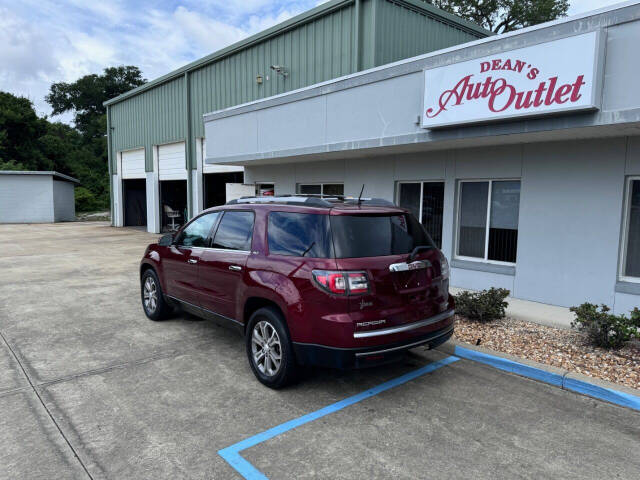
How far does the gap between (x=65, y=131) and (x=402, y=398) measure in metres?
62.8

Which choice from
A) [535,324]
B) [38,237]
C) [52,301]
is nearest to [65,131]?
[38,237]

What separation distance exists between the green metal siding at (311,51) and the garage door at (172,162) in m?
0.67

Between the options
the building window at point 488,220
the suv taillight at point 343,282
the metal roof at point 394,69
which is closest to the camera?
the suv taillight at point 343,282

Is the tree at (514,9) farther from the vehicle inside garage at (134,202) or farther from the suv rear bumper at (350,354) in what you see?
the suv rear bumper at (350,354)

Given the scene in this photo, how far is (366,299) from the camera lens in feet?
12.5

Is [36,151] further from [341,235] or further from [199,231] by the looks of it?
[341,235]

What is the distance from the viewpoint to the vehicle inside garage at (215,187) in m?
19.8

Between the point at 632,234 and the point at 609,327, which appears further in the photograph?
the point at 632,234

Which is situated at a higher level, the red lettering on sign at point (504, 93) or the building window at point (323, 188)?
the red lettering on sign at point (504, 93)

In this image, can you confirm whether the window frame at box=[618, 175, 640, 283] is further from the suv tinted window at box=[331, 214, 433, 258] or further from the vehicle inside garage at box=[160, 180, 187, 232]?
the vehicle inside garage at box=[160, 180, 187, 232]

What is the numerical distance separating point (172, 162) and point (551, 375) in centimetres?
2007

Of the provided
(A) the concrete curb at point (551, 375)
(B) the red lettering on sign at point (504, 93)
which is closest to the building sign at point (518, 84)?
(B) the red lettering on sign at point (504, 93)

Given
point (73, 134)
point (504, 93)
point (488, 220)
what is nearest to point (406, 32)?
point (488, 220)

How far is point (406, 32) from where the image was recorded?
1237cm
